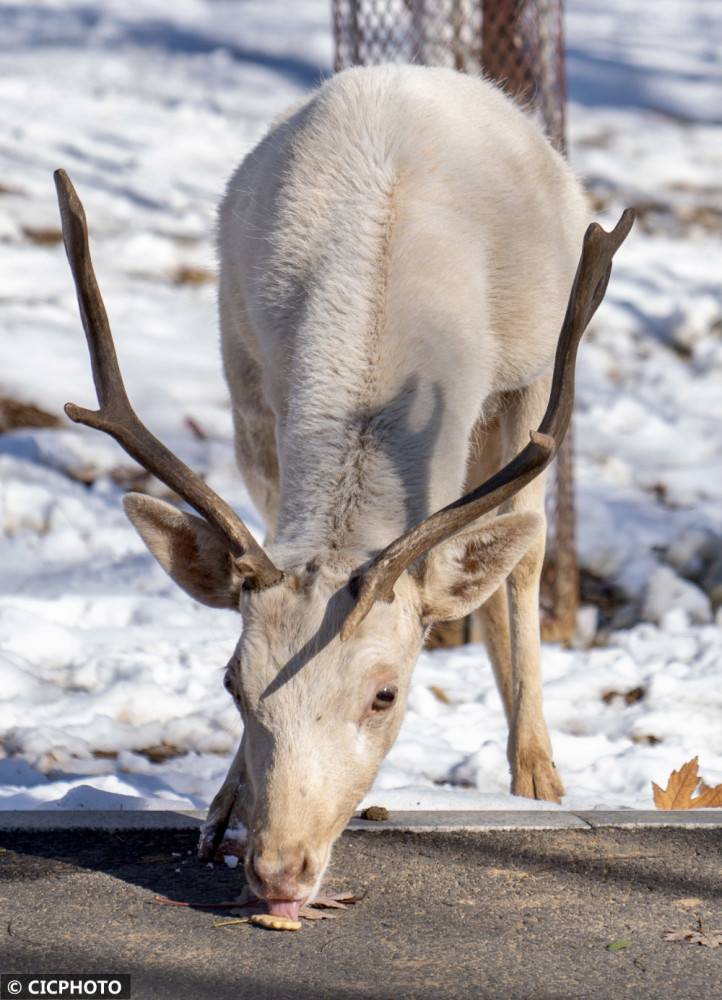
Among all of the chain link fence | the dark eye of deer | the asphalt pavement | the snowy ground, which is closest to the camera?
the asphalt pavement

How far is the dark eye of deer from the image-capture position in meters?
2.96

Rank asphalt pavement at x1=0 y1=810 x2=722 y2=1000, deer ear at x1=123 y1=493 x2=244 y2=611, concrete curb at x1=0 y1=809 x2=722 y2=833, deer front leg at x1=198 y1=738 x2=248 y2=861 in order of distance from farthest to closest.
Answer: concrete curb at x1=0 y1=809 x2=722 y2=833, deer front leg at x1=198 y1=738 x2=248 y2=861, deer ear at x1=123 y1=493 x2=244 y2=611, asphalt pavement at x1=0 y1=810 x2=722 y2=1000

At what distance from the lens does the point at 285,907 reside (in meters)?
2.84

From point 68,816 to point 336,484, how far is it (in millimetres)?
1239

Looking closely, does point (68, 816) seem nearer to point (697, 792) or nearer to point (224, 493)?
point (697, 792)

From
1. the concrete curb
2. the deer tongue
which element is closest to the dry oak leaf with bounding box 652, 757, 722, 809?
the concrete curb

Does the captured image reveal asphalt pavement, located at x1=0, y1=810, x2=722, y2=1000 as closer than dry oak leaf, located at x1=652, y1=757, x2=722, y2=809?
Yes

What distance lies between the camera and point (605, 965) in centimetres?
276

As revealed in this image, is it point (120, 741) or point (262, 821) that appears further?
point (120, 741)

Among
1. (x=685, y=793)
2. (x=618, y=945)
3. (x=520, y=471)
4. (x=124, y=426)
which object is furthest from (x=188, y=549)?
(x=685, y=793)

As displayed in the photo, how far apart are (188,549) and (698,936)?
5.07 ft

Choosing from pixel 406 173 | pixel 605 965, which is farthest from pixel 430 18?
pixel 605 965

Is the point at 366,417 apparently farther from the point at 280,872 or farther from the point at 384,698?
the point at 280,872

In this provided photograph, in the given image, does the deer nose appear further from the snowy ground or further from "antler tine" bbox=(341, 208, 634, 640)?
the snowy ground
